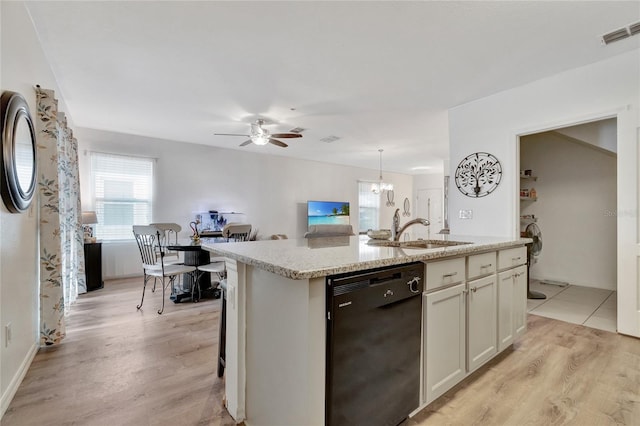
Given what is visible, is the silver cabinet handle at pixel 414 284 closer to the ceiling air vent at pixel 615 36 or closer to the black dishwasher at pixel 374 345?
the black dishwasher at pixel 374 345

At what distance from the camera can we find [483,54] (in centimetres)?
267

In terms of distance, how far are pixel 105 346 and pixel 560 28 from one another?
447 centimetres

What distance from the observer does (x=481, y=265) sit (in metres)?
2.00

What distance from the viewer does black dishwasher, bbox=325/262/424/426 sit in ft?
3.88

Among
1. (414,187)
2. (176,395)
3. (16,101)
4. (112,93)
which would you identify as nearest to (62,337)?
(176,395)

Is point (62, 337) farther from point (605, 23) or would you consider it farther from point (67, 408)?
point (605, 23)

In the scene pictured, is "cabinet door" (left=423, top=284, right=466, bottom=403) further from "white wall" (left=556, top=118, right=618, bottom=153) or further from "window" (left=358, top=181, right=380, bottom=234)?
"window" (left=358, top=181, right=380, bottom=234)

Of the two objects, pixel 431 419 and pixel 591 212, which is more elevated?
pixel 591 212

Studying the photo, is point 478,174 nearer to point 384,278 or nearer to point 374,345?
point 384,278

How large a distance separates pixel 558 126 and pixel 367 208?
6073 mm

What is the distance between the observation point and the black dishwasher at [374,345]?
46.6 inches

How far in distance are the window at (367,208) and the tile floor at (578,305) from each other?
4.83 metres

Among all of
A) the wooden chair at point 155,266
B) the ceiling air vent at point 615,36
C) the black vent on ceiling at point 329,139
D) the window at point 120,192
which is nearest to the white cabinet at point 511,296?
the ceiling air vent at point 615,36

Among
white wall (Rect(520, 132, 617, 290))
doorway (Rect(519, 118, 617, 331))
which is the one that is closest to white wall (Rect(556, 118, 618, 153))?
doorway (Rect(519, 118, 617, 331))
